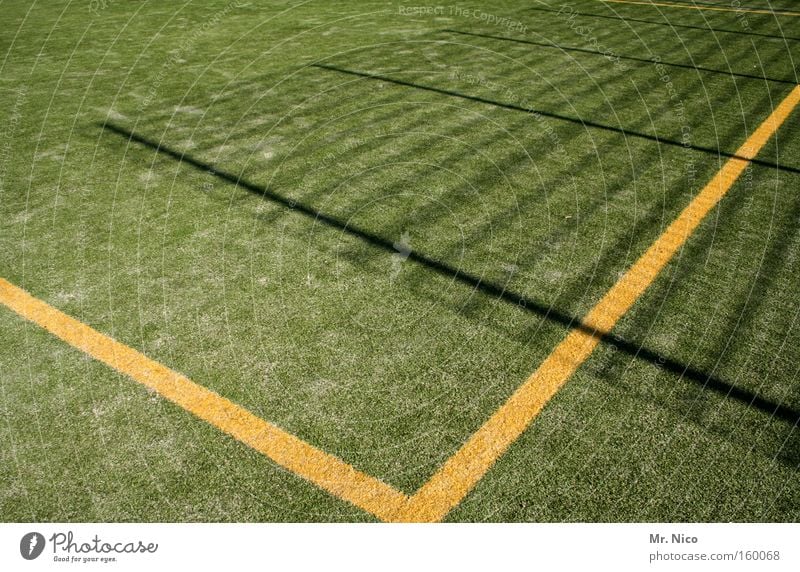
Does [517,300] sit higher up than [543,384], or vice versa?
[517,300]

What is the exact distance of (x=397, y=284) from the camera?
15.3 ft

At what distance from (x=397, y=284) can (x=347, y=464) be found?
5.47 ft

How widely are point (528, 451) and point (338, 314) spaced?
1.64 m

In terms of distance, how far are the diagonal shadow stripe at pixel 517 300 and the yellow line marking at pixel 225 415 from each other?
1815mm

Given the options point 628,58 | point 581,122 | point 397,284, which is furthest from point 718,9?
point 397,284

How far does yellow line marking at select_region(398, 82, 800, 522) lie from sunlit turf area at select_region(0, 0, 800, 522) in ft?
0.20

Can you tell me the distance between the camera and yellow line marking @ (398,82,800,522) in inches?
125

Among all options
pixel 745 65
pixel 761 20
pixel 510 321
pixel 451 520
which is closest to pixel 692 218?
pixel 510 321

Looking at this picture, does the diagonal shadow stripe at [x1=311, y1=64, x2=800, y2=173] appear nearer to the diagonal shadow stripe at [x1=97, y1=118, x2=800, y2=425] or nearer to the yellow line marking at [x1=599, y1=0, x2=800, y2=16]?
the diagonal shadow stripe at [x1=97, y1=118, x2=800, y2=425]

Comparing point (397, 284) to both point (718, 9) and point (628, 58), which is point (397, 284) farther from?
point (718, 9)


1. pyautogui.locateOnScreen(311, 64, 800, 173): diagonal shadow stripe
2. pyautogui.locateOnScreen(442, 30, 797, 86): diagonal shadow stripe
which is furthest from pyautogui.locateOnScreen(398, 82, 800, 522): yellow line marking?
pyautogui.locateOnScreen(442, 30, 797, 86): diagonal shadow stripe
